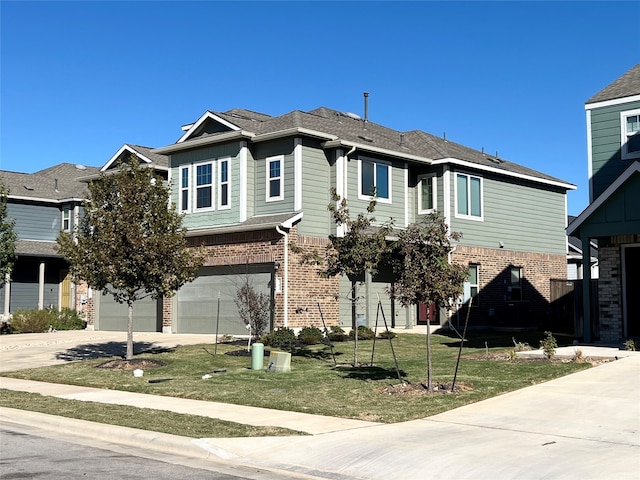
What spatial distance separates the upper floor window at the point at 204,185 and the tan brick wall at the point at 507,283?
9922mm

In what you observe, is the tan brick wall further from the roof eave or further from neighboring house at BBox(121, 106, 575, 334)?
the roof eave

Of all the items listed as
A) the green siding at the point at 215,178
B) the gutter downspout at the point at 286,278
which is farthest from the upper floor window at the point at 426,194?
the green siding at the point at 215,178

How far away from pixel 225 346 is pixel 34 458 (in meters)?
13.8

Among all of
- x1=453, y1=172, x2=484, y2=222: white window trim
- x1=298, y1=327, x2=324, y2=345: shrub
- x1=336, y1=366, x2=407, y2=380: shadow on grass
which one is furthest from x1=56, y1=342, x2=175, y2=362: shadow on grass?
x1=453, y1=172, x2=484, y2=222: white window trim

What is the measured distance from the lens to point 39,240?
38219mm

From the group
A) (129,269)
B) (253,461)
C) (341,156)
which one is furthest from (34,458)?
(341,156)

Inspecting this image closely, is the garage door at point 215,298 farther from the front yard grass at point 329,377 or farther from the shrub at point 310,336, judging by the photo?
the front yard grass at point 329,377

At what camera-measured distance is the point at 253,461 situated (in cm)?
891

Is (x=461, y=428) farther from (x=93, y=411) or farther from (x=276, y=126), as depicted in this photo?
(x=276, y=126)

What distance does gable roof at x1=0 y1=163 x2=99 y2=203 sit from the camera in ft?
125

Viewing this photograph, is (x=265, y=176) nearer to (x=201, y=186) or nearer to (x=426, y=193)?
(x=201, y=186)

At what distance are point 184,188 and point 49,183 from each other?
621 inches

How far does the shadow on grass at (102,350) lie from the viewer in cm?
2184

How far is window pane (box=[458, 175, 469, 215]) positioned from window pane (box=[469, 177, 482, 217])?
0.39 metres
